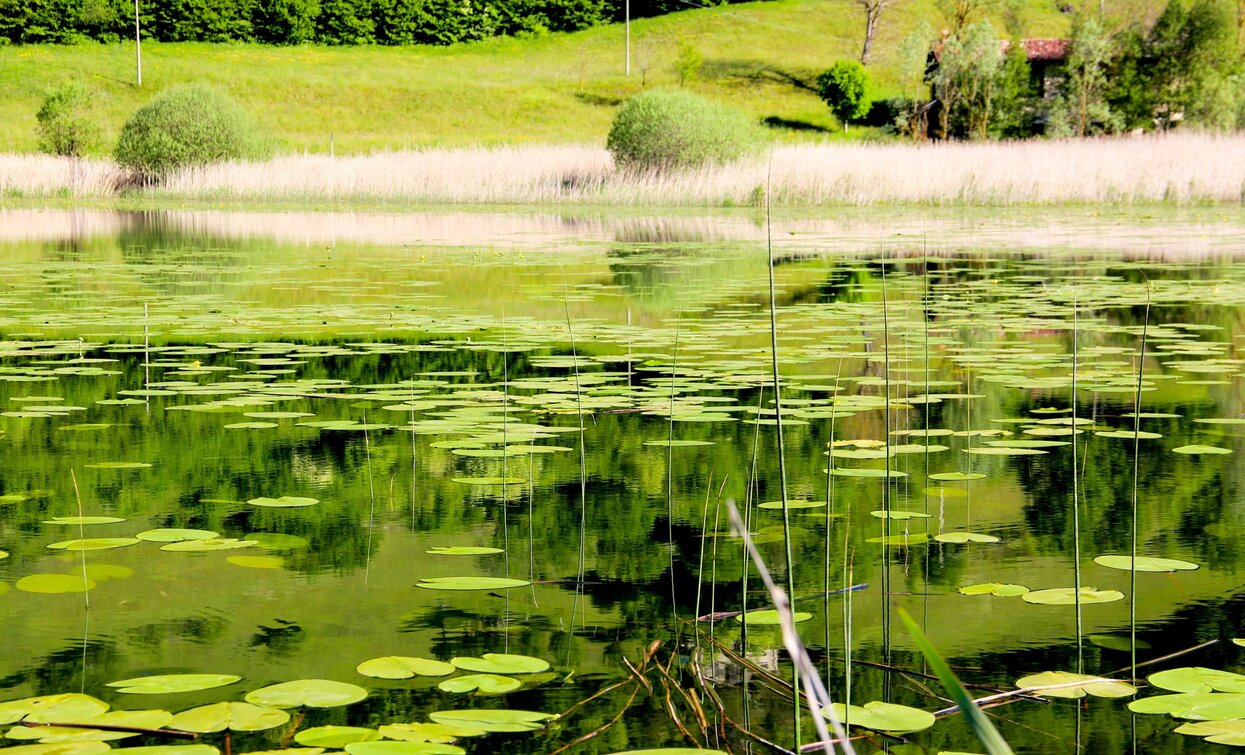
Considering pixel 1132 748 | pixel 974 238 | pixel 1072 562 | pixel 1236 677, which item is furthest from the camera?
pixel 974 238

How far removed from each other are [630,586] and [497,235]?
11971mm

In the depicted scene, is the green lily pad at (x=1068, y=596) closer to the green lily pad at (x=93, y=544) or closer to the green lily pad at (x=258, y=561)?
the green lily pad at (x=258, y=561)

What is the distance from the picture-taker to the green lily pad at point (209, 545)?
261 cm

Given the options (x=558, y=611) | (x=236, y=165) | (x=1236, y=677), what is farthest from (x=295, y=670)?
(x=236, y=165)

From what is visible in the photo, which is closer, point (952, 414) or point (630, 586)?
point (630, 586)

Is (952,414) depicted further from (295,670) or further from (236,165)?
(236,165)

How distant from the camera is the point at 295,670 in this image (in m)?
1.97

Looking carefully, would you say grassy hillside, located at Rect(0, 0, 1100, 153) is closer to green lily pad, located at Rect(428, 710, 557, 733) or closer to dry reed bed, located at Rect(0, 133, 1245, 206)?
dry reed bed, located at Rect(0, 133, 1245, 206)

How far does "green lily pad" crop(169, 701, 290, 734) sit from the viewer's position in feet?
5.59

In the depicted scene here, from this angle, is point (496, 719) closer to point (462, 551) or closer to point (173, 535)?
point (462, 551)

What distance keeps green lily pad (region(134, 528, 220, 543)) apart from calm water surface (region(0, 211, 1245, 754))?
0.03m

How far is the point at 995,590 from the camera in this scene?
7.86 feet

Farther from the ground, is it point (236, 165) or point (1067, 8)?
point (1067, 8)

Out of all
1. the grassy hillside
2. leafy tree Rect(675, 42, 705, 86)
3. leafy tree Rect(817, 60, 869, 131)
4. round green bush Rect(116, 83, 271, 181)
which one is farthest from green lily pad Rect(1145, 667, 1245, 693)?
leafy tree Rect(675, 42, 705, 86)
